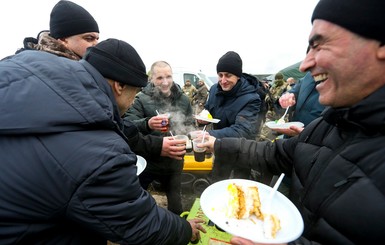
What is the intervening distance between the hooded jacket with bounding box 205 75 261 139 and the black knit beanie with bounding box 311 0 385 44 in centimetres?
208

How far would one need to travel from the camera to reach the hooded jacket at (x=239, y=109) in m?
3.27

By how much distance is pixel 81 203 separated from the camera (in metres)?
1.09

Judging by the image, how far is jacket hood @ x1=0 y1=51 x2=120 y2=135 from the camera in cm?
103

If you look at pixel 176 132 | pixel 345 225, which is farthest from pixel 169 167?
pixel 345 225

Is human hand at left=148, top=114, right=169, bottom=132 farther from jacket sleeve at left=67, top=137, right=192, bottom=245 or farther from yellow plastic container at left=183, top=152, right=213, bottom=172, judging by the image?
jacket sleeve at left=67, top=137, right=192, bottom=245

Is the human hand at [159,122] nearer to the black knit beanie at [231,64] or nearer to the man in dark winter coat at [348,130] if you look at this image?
the black knit beanie at [231,64]

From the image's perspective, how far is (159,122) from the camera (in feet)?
10.0

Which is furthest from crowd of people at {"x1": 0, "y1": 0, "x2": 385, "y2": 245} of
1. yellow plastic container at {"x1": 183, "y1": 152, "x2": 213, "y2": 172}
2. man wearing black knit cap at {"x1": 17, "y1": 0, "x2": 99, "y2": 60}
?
yellow plastic container at {"x1": 183, "y1": 152, "x2": 213, "y2": 172}

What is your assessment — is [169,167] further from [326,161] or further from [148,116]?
[326,161]

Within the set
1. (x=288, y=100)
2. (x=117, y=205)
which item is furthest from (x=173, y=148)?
(x=288, y=100)

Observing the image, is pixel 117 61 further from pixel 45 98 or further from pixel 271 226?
pixel 271 226

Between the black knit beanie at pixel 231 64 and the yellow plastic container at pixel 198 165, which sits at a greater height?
the black knit beanie at pixel 231 64

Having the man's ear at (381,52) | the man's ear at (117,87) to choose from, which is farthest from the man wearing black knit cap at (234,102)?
the man's ear at (381,52)

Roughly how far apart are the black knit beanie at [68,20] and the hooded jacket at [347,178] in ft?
9.86
